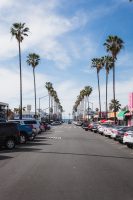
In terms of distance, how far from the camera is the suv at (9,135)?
2753 cm

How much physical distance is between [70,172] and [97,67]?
84384 millimetres

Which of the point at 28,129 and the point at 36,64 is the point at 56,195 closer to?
the point at 28,129

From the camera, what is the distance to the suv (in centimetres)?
2753

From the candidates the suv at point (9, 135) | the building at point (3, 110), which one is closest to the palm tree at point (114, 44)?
→ the building at point (3, 110)

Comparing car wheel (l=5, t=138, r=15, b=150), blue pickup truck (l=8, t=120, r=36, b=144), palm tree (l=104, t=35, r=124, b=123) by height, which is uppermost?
palm tree (l=104, t=35, r=124, b=123)

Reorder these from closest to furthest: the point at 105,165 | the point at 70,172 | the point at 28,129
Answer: the point at 70,172 < the point at 105,165 < the point at 28,129

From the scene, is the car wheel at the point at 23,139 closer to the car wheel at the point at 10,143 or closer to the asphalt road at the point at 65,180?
the car wheel at the point at 10,143

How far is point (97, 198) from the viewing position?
33.2ft

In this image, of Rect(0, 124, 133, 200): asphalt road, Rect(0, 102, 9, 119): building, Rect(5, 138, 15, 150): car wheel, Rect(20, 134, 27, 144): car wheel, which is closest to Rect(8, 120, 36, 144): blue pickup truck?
Rect(20, 134, 27, 144): car wheel

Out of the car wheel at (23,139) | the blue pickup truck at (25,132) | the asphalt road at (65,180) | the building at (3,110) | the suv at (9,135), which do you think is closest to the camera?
the asphalt road at (65,180)

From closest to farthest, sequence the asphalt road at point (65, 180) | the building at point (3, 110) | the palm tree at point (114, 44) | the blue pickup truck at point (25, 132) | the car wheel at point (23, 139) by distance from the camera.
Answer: the asphalt road at point (65, 180)
the car wheel at point (23, 139)
the blue pickup truck at point (25, 132)
the building at point (3, 110)
the palm tree at point (114, 44)

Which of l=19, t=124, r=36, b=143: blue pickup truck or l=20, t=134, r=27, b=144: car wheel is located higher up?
l=19, t=124, r=36, b=143: blue pickup truck

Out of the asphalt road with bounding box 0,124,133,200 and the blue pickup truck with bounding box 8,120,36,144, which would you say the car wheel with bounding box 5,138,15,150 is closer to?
the blue pickup truck with bounding box 8,120,36,144

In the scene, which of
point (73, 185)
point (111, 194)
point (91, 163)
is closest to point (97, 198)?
point (111, 194)
